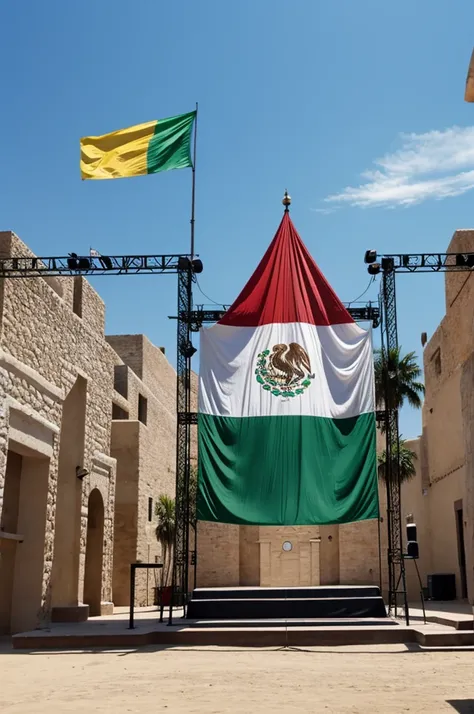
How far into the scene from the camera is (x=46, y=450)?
15570 millimetres

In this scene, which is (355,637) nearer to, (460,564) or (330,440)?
(330,440)

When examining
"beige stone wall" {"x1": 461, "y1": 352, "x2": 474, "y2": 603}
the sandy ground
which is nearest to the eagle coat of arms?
the sandy ground

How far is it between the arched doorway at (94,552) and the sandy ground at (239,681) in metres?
6.86

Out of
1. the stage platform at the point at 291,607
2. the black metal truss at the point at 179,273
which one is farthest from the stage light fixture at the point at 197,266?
the stage platform at the point at 291,607

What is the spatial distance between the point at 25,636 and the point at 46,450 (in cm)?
367

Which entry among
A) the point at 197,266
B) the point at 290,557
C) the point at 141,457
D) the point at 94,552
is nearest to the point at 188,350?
the point at 197,266

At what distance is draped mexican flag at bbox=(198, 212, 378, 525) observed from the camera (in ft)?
49.3

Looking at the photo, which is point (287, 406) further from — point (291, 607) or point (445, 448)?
point (445, 448)

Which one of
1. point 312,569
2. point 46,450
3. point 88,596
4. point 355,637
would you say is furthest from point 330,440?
point 312,569

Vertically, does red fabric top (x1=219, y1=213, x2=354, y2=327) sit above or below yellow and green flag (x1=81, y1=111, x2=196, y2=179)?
below

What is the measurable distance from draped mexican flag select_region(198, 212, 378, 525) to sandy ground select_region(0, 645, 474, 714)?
303 cm

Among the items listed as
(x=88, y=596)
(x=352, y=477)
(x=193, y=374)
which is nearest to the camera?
(x=352, y=477)

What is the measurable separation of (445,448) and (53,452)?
14.8 m

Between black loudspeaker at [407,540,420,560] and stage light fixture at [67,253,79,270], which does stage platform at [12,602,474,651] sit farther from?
stage light fixture at [67,253,79,270]
